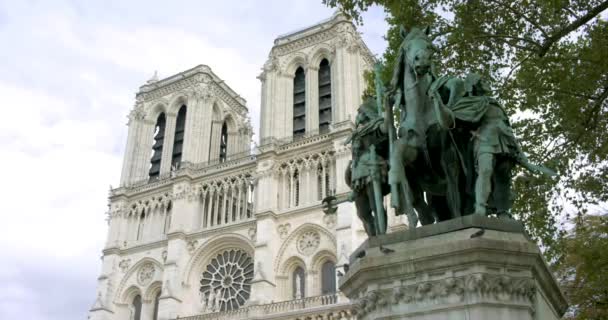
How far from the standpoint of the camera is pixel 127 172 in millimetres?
38062

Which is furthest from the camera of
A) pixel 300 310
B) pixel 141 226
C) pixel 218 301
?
pixel 141 226

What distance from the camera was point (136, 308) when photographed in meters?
34.1

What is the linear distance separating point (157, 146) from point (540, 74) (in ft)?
105

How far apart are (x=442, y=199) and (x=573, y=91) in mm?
6221

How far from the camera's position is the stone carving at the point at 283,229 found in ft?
98.8

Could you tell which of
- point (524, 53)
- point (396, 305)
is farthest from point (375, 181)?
point (524, 53)

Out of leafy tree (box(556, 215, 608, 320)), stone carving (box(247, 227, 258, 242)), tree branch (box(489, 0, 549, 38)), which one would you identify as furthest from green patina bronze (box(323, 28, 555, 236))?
stone carving (box(247, 227, 258, 242))

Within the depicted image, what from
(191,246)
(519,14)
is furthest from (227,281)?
(519,14)

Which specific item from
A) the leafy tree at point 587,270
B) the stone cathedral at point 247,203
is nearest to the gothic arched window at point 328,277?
the stone cathedral at point 247,203

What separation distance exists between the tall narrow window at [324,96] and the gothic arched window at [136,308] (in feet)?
46.0

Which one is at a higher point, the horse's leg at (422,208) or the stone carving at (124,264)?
the stone carving at (124,264)

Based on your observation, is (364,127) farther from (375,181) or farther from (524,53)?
(524,53)

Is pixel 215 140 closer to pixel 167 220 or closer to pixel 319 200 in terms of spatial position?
pixel 167 220

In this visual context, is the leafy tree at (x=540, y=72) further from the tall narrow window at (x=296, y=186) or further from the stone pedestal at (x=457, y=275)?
the tall narrow window at (x=296, y=186)
